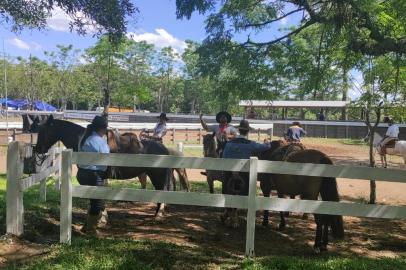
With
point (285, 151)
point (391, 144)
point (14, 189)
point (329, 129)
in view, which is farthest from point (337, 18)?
point (329, 129)

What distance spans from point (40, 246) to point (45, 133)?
2.74 metres

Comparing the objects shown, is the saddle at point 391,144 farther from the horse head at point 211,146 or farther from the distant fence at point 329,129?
the distant fence at point 329,129

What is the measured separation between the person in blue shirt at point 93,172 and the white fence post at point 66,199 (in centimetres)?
57

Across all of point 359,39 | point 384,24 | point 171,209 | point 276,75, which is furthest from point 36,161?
point 384,24

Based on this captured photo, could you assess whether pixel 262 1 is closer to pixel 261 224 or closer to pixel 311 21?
pixel 311 21

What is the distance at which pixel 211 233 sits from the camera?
7.13m

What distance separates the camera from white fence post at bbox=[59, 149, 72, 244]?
5789mm

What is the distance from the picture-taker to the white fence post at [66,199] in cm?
579

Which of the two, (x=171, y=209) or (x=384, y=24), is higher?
(x=384, y=24)

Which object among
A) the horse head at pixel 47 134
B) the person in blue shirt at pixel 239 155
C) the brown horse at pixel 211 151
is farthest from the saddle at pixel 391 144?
the horse head at pixel 47 134

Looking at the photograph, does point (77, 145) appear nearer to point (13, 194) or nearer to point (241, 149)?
point (13, 194)

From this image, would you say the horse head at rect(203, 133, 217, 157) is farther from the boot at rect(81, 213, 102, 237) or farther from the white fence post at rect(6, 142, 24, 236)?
the white fence post at rect(6, 142, 24, 236)

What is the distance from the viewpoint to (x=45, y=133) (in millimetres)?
8008

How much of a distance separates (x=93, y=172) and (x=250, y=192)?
2203 mm
